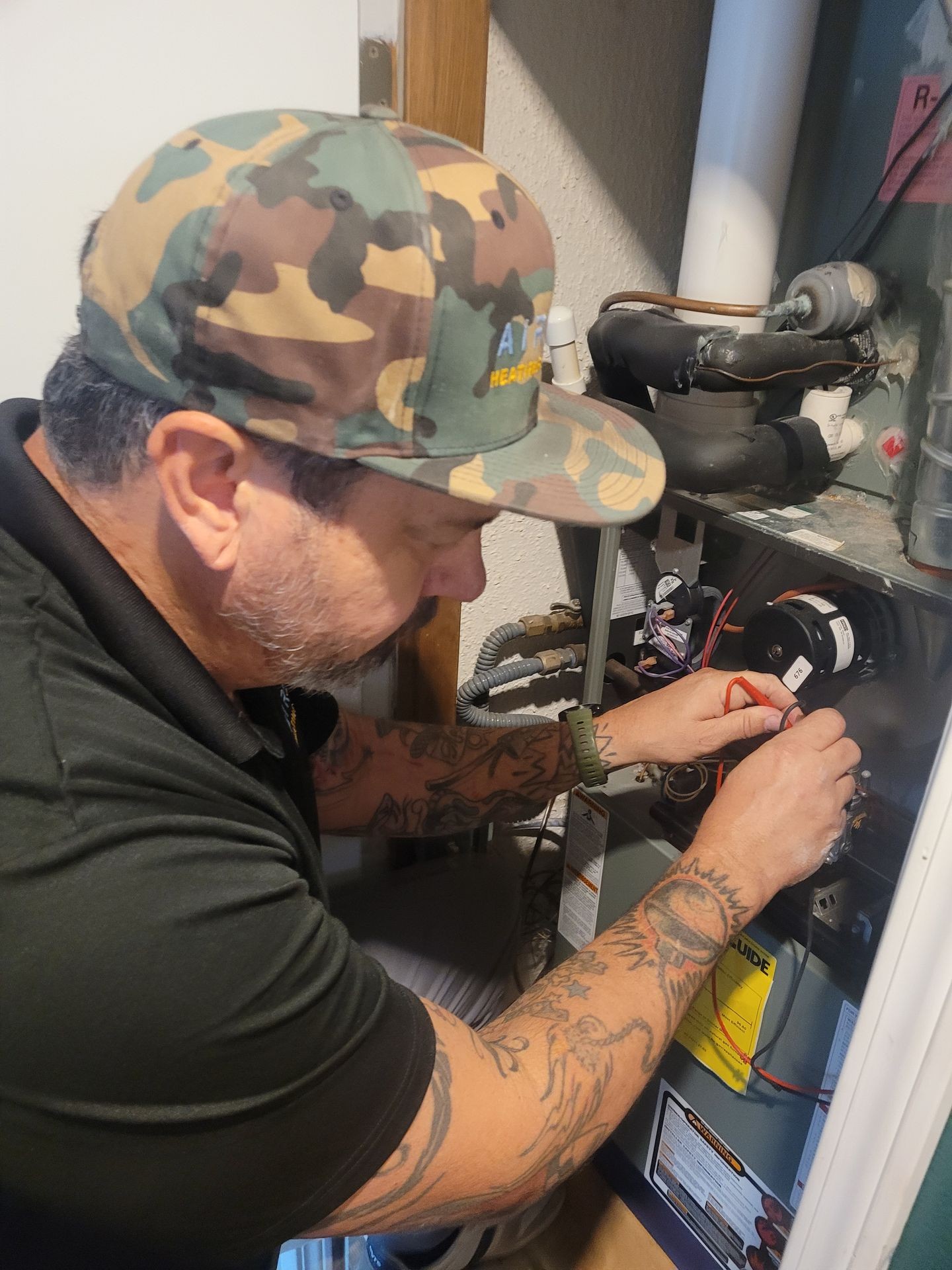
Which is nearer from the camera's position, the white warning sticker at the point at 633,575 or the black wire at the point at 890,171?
the black wire at the point at 890,171

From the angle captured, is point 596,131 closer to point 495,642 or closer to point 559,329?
point 559,329

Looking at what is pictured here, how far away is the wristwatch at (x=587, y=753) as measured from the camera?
0.96 metres

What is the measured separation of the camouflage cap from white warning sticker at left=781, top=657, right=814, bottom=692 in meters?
0.36

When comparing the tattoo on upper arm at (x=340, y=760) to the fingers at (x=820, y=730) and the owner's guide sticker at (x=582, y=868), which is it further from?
A: the fingers at (x=820, y=730)

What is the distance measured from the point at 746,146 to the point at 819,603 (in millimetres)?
462

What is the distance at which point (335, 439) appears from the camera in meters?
0.52

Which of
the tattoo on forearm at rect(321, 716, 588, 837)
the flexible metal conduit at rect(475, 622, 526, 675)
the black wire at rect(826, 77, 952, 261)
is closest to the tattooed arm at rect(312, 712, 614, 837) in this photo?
the tattoo on forearm at rect(321, 716, 588, 837)

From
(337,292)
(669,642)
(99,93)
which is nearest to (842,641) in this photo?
(669,642)

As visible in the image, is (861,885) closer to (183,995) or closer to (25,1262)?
(183,995)

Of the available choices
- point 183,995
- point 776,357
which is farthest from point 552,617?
point 183,995

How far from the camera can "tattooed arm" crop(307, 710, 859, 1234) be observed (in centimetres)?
59

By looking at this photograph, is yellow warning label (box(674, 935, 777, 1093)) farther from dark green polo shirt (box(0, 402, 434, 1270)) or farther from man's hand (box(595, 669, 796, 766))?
dark green polo shirt (box(0, 402, 434, 1270))

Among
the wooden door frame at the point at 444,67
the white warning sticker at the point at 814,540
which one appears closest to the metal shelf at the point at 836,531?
the white warning sticker at the point at 814,540

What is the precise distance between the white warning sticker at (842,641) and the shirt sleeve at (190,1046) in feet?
1.77
